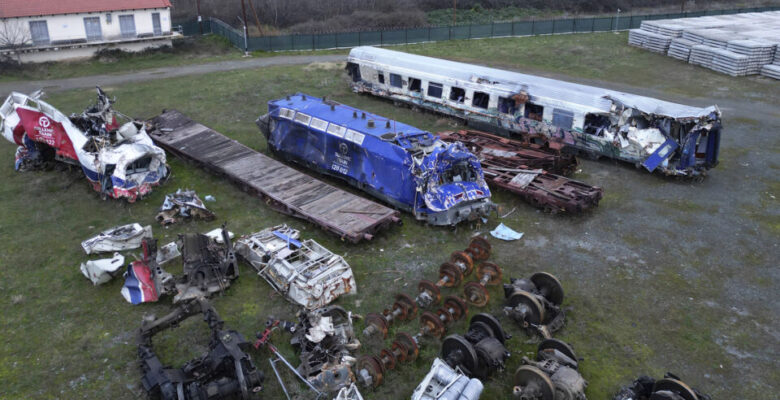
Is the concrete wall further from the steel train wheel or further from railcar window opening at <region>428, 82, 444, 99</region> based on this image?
the steel train wheel

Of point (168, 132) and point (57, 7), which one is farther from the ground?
point (57, 7)

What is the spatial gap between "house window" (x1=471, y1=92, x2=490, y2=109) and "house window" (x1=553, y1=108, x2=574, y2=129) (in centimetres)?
309

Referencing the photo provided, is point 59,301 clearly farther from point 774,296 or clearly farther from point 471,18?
point 471,18

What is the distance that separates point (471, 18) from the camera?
51625mm

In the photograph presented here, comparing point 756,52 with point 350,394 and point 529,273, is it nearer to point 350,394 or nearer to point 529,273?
point 529,273

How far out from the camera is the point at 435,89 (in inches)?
942

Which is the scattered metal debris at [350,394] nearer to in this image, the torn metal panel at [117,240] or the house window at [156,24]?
the torn metal panel at [117,240]

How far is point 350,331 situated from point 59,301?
277 inches

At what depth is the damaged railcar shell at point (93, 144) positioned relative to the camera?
53.5 ft

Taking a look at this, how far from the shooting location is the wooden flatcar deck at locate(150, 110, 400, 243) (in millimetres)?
14469

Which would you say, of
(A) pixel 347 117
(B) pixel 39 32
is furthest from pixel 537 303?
(B) pixel 39 32

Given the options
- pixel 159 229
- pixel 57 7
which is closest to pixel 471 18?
pixel 57 7

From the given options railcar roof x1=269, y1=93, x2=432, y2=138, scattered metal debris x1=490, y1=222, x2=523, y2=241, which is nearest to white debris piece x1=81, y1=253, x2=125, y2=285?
railcar roof x1=269, y1=93, x2=432, y2=138

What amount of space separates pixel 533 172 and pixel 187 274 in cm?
1118
